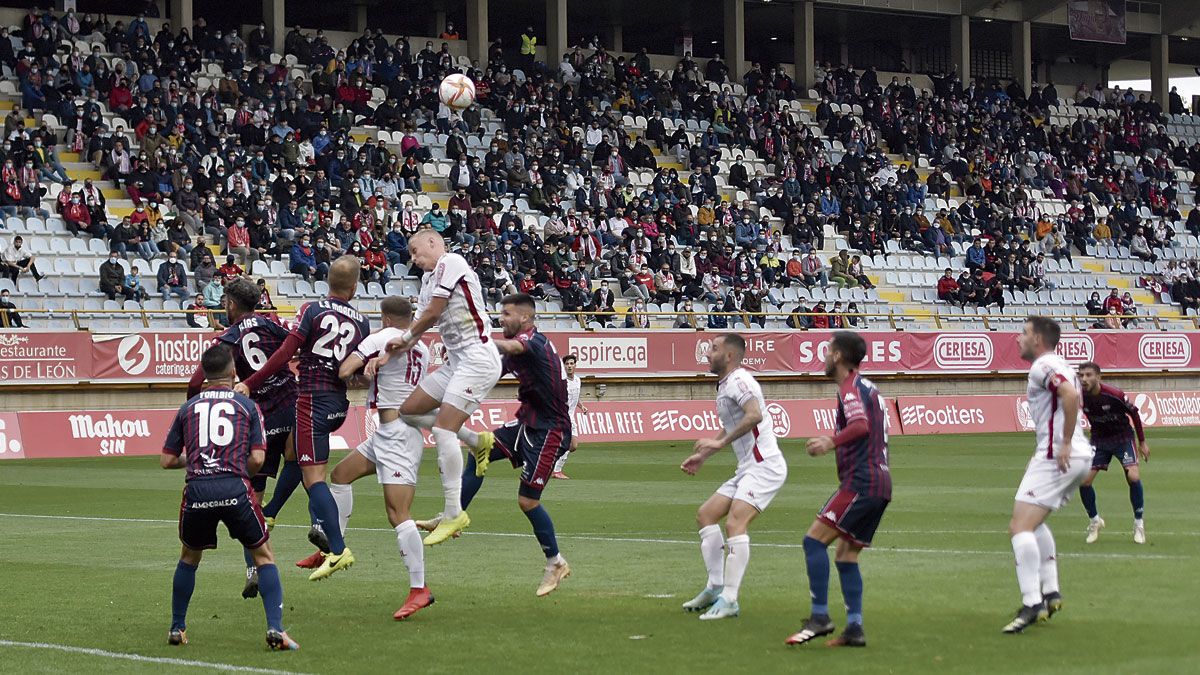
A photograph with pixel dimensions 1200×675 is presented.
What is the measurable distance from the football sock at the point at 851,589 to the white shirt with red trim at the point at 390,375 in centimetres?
359

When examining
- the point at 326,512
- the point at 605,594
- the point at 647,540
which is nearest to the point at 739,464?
the point at 605,594

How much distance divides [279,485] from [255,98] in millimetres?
28572

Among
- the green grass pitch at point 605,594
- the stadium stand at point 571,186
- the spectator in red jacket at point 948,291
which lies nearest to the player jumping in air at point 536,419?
the green grass pitch at point 605,594

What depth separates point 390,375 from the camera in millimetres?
11953

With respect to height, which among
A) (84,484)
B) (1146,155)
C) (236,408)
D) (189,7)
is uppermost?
(189,7)

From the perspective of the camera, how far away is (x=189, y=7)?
44.2 metres

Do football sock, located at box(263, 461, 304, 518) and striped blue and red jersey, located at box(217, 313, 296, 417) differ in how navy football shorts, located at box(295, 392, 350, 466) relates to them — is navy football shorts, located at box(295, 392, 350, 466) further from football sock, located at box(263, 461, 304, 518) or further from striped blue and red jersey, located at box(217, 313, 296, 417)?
football sock, located at box(263, 461, 304, 518)

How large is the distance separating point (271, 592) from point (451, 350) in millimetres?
2615

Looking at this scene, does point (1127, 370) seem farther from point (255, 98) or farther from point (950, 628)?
point (950, 628)

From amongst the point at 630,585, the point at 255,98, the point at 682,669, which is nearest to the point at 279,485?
the point at 630,585

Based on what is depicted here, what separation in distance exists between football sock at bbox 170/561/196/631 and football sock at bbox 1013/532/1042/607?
496 centimetres

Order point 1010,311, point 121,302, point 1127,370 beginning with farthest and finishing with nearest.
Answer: point 1010,311
point 1127,370
point 121,302

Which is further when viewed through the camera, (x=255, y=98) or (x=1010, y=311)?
(x=1010, y=311)

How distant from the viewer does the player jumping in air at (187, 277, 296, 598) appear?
1196 centimetres
